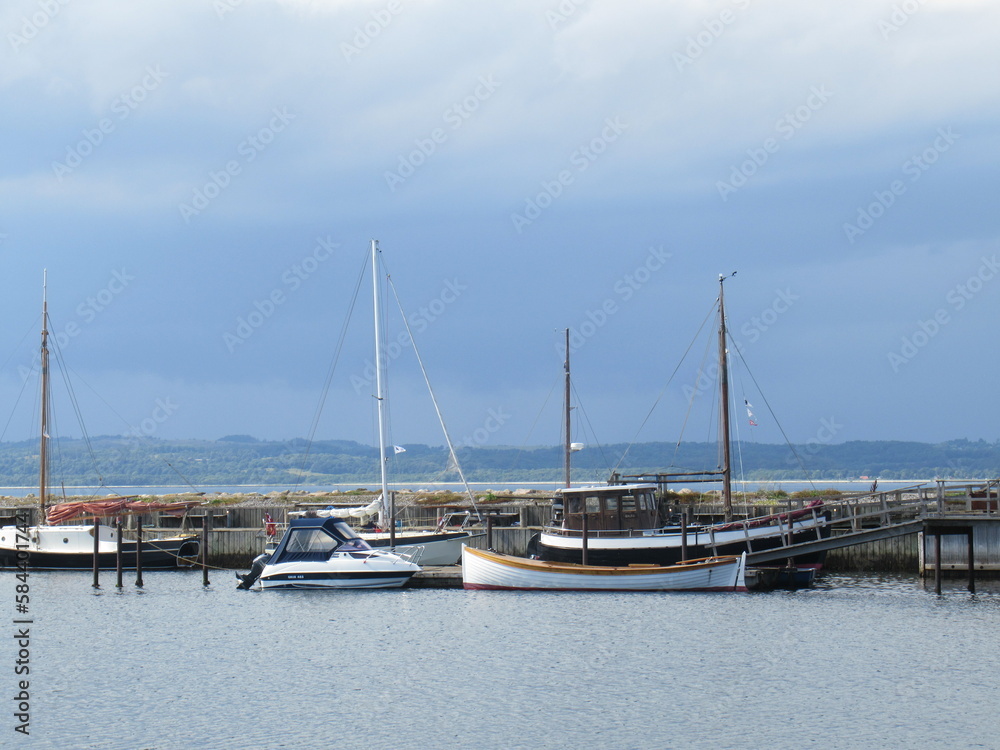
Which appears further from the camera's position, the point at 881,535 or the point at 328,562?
the point at 328,562

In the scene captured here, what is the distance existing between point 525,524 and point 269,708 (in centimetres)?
3109

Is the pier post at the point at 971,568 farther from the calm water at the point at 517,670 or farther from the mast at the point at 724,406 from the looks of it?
the mast at the point at 724,406

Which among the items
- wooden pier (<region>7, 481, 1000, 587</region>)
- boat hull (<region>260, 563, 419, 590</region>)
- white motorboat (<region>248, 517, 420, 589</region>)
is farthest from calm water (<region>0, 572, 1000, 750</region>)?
wooden pier (<region>7, 481, 1000, 587</region>)

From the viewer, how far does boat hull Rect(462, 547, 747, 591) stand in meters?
42.9

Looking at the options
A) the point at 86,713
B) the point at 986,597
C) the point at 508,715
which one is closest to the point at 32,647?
the point at 86,713

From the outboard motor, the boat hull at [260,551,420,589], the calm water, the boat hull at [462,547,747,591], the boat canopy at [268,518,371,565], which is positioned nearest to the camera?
the calm water

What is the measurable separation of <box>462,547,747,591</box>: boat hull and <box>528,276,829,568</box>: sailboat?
1.53 m

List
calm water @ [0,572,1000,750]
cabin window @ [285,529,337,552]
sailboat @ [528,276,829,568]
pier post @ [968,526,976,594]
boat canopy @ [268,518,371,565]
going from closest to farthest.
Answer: calm water @ [0,572,1000,750], pier post @ [968,526,976,594], sailboat @ [528,276,829,568], boat canopy @ [268,518,371,565], cabin window @ [285,529,337,552]

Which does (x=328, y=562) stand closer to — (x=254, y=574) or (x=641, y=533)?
(x=254, y=574)

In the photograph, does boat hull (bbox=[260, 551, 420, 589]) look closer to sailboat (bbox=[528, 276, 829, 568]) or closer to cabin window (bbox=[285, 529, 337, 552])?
cabin window (bbox=[285, 529, 337, 552])

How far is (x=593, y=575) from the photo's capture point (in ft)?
143

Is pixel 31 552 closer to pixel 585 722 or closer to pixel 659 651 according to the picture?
pixel 659 651

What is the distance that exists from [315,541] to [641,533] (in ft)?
43.6

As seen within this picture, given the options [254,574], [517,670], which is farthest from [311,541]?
[517,670]
